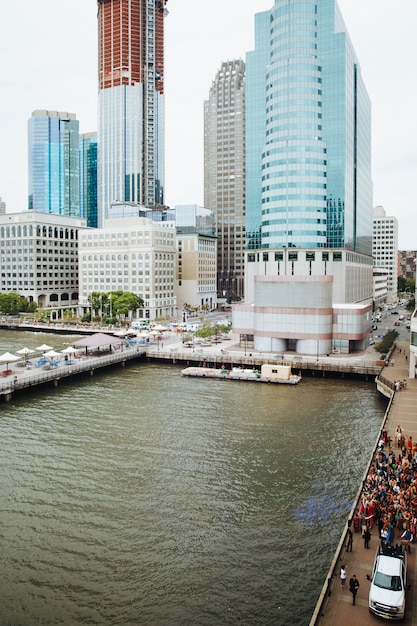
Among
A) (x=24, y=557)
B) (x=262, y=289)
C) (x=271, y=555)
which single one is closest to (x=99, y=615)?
(x=24, y=557)

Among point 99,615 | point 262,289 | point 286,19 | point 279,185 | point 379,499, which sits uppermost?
point 286,19

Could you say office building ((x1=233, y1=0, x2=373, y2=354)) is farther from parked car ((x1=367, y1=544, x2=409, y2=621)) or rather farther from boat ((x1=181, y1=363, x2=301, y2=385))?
parked car ((x1=367, y1=544, x2=409, y2=621))

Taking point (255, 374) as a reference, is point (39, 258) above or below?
above

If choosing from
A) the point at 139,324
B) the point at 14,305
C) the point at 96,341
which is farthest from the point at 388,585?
the point at 14,305

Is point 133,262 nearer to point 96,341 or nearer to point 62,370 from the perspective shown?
point 96,341

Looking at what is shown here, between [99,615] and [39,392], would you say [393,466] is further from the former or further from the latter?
[39,392]

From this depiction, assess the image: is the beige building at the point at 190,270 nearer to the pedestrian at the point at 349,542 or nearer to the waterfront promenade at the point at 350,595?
the pedestrian at the point at 349,542

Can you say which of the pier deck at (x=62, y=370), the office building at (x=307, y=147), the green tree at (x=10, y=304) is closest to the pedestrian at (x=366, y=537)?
the pier deck at (x=62, y=370)

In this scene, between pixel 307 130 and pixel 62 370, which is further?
pixel 307 130
